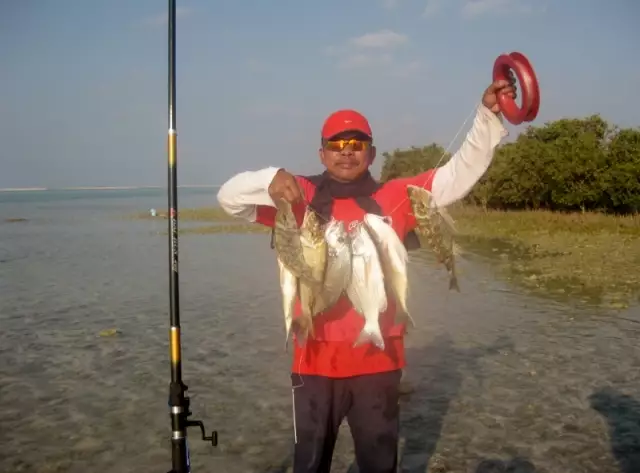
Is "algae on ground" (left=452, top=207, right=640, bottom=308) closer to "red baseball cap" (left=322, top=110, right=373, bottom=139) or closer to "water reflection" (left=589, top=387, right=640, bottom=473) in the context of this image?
"water reflection" (left=589, top=387, right=640, bottom=473)

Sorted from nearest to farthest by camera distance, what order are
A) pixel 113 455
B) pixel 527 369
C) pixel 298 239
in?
pixel 298 239 < pixel 113 455 < pixel 527 369

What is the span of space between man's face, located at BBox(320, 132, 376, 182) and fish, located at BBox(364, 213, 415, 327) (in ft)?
0.90

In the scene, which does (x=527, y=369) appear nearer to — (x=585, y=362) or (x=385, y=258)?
(x=585, y=362)


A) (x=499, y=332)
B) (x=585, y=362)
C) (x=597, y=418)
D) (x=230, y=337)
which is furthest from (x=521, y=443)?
(x=230, y=337)

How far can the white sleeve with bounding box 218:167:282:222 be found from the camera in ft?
11.4

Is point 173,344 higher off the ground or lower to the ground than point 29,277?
higher

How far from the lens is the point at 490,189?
41.7 metres

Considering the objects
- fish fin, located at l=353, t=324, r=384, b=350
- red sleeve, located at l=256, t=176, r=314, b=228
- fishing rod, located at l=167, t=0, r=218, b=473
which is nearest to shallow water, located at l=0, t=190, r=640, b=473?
fishing rod, located at l=167, t=0, r=218, b=473

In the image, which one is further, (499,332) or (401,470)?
(499,332)

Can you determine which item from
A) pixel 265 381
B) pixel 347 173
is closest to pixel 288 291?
pixel 347 173

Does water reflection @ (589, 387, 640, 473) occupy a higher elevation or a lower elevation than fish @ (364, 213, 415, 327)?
lower

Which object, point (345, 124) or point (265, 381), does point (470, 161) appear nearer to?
point (345, 124)

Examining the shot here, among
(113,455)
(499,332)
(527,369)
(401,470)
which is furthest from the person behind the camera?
(499,332)

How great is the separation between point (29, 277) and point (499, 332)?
1273 cm
